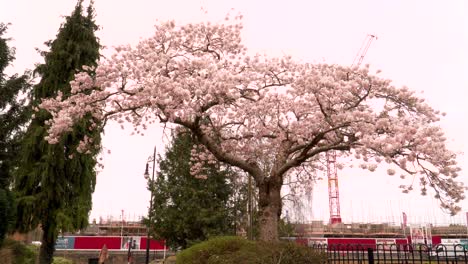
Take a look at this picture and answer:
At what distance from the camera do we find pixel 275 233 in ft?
34.2

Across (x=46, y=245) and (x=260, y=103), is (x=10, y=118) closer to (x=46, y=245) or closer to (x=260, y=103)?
(x=46, y=245)

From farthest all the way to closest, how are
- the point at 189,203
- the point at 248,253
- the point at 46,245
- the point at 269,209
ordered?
1. the point at 189,203
2. the point at 46,245
3. the point at 269,209
4. the point at 248,253

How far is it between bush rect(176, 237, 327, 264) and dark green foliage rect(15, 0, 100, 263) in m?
9.74

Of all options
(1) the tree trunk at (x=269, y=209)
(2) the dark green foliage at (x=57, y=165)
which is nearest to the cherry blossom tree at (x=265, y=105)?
(1) the tree trunk at (x=269, y=209)

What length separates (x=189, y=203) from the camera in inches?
907

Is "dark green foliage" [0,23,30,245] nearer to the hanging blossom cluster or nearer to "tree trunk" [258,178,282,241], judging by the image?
the hanging blossom cluster

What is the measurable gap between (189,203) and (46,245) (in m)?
7.76

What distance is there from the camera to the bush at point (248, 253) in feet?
25.4

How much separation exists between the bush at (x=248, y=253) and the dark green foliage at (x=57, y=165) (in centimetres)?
974

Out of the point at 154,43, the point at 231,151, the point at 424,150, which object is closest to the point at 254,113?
the point at 231,151

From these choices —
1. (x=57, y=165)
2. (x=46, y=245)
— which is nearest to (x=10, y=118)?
(x=57, y=165)

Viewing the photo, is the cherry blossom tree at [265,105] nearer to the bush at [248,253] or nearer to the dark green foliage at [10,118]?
the bush at [248,253]

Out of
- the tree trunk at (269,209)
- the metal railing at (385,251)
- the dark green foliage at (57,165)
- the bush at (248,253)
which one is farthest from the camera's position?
the dark green foliage at (57,165)

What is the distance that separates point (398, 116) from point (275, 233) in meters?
4.66
